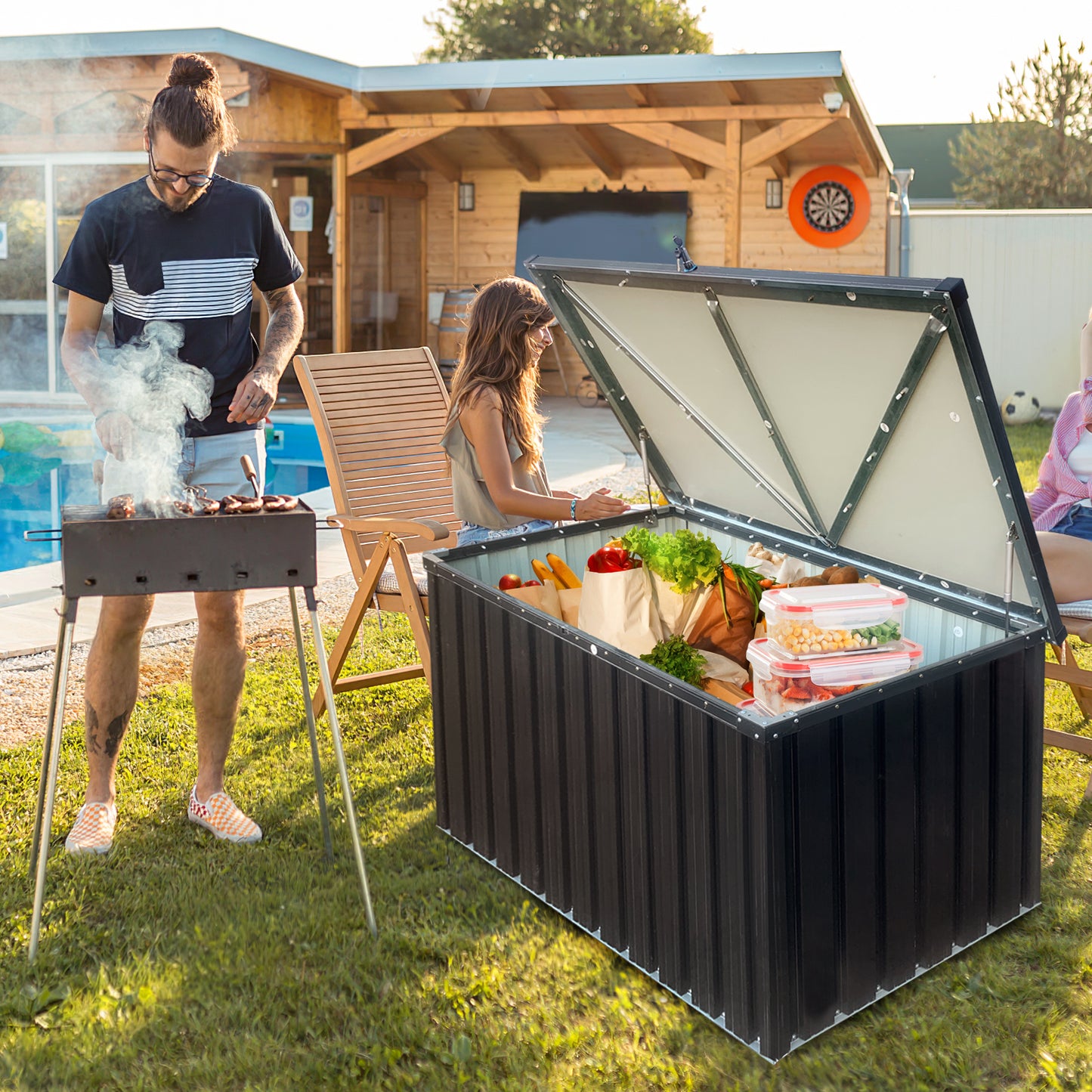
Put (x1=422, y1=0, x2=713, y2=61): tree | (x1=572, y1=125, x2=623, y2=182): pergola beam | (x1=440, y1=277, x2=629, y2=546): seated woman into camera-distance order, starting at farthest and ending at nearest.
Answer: (x1=422, y1=0, x2=713, y2=61): tree, (x1=572, y1=125, x2=623, y2=182): pergola beam, (x1=440, y1=277, x2=629, y2=546): seated woman

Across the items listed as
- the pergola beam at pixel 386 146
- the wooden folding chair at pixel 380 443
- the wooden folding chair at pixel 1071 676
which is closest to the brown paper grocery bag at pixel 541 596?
the wooden folding chair at pixel 380 443

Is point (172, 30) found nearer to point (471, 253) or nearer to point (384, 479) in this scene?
point (471, 253)

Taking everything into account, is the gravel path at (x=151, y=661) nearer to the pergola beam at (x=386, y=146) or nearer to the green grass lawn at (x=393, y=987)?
the green grass lawn at (x=393, y=987)

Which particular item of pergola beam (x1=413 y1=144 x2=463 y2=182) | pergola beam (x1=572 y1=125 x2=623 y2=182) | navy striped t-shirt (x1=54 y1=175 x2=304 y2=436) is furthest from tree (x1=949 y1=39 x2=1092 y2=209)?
navy striped t-shirt (x1=54 y1=175 x2=304 y2=436)

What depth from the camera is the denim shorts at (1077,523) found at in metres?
3.57

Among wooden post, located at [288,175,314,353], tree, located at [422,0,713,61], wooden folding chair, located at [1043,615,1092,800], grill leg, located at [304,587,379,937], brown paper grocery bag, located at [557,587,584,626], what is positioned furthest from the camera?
tree, located at [422,0,713,61]

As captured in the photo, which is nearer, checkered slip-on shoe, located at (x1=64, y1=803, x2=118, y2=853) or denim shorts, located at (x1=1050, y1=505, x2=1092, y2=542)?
checkered slip-on shoe, located at (x1=64, y1=803, x2=118, y2=853)

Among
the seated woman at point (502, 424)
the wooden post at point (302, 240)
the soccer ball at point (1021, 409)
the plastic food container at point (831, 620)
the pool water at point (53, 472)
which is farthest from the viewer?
the wooden post at point (302, 240)

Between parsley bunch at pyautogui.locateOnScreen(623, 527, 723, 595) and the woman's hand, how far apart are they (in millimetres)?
333

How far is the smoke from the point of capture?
2820 mm

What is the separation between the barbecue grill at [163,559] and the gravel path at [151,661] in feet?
4.25

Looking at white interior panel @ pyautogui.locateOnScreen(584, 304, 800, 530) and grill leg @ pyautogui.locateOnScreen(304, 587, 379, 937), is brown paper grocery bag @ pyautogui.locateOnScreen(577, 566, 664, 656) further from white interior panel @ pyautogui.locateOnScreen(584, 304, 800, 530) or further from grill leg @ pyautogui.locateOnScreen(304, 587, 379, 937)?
grill leg @ pyautogui.locateOnScreen(304, 587, 379, 937)

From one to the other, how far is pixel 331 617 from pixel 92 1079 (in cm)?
290

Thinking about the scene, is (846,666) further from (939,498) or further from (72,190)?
(72,190)
